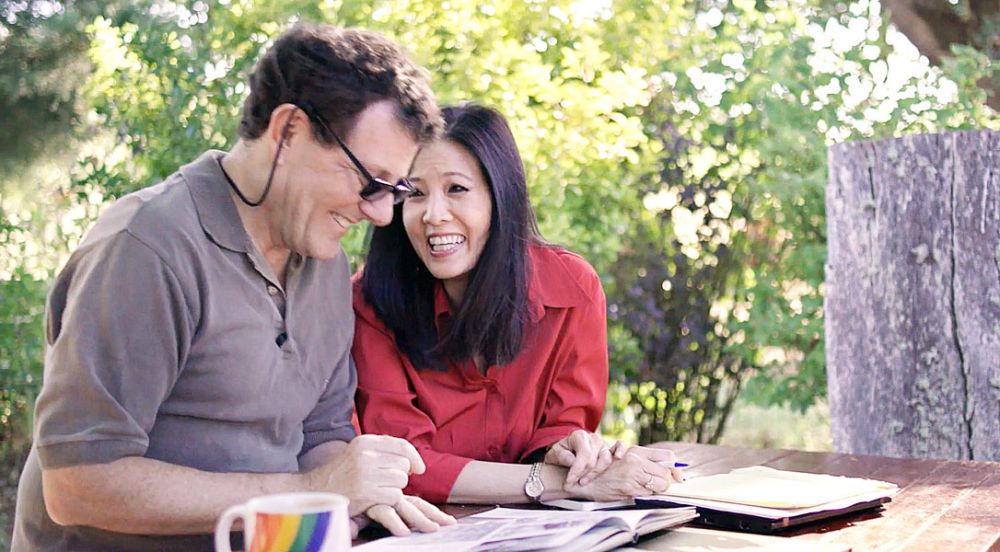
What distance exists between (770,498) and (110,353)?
1.12 m

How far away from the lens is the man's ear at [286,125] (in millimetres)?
1895

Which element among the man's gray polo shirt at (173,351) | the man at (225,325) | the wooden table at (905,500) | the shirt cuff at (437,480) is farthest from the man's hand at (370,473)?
the shirt cuff at (437,480)

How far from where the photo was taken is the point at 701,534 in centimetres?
188

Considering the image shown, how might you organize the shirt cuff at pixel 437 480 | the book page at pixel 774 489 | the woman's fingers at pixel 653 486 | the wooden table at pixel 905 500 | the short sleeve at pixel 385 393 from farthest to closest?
the short sleeve at pixel 385 393, the shirt cuff at pixel 437 480, the woman's fingers at pixel 653 486, the book page at pixel 774 489, the wooden table at pixel 905 500

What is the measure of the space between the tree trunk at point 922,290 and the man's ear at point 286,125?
1.94 meters

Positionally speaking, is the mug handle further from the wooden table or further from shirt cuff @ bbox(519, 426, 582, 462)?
shirt cuff @ bbox(519, 426, 582, 462)

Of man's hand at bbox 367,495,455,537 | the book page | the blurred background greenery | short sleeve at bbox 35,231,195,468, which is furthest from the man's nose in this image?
the blurred background greenery

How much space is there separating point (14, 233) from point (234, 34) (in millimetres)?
1329

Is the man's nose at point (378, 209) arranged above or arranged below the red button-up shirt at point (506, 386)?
above

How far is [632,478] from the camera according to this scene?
7.06ft

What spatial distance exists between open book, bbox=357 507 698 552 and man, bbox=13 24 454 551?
0.08m

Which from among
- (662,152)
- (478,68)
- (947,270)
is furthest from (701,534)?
(662,152)

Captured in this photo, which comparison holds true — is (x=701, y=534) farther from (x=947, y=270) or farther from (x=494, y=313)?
(x=947, y=270)

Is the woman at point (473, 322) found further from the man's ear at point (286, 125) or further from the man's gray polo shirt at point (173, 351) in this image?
the man's ear at point (286, 125)
